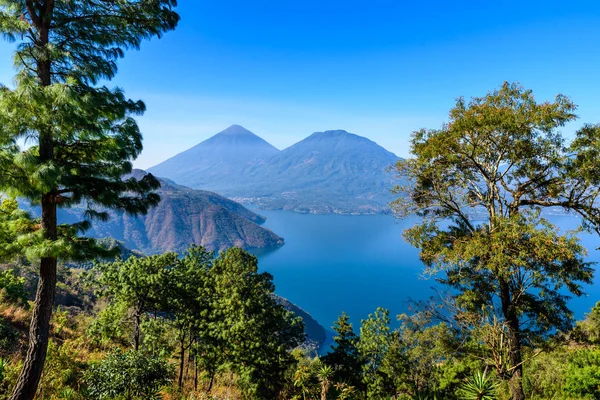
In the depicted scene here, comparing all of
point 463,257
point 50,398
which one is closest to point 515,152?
point 463,257

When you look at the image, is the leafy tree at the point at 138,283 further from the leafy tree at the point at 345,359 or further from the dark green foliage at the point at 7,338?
the leafy tree at the point at 345,359

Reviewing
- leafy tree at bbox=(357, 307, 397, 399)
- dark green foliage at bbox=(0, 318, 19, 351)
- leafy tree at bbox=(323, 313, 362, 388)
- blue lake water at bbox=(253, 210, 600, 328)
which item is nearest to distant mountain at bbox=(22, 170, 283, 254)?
blue lake water at bbox=(253, 210, 600, 328)

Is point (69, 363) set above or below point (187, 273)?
below

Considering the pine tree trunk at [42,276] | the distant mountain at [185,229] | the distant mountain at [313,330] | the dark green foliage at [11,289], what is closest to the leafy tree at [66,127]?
the pine tree trunk at [42,276]

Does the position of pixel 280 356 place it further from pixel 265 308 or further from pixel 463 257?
pixel 463 257

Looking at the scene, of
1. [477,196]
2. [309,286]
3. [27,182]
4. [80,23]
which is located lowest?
[309,286]

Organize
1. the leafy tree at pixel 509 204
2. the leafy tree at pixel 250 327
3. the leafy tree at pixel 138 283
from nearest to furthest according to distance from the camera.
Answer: the leafy tree at pixel 509 204 < the leafy tree at pixel 250 327 < the leafy tree at pixel 138 283

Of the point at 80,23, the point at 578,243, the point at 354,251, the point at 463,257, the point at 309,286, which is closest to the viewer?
the point at 80,23
